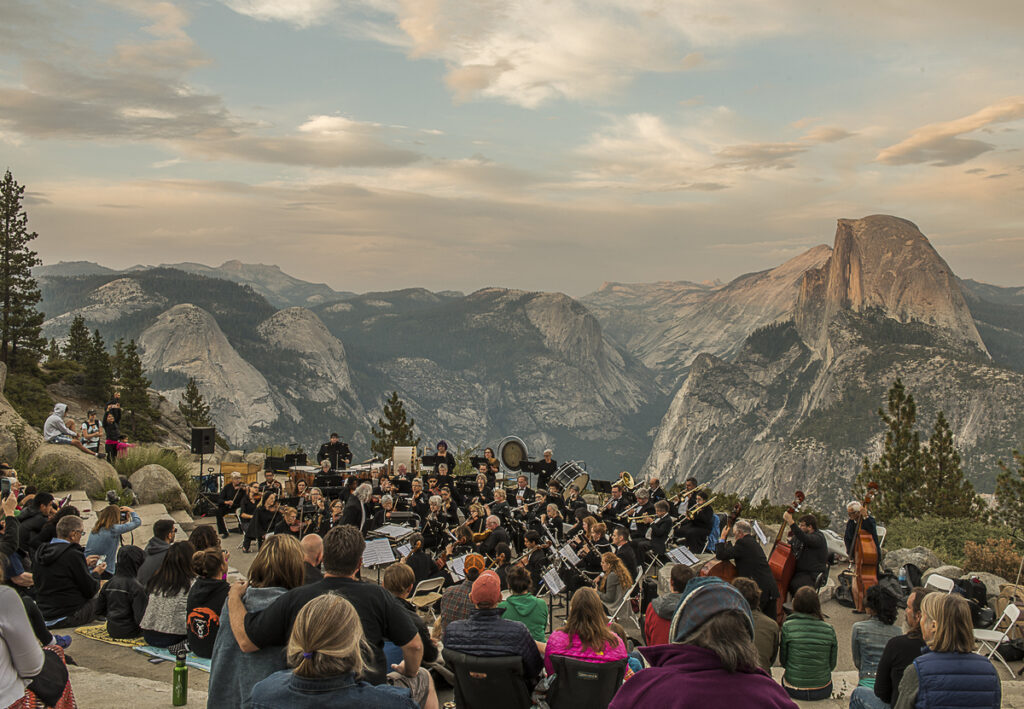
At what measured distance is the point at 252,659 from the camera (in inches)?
162

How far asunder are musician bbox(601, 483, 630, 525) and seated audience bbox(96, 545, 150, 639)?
27.5ft

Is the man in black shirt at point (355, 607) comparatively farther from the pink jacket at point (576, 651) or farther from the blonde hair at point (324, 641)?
the pink jacket at point (576, 651)

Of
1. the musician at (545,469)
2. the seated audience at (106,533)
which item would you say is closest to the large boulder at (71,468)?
the seated audience at (106,533)

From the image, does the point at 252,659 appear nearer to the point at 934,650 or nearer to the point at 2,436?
the point at 934,650

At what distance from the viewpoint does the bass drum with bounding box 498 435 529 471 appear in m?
19.8

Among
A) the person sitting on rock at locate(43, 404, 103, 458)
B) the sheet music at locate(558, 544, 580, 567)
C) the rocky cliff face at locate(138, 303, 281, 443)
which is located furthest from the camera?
the rocky cliff face at locate(138, 303, 281, 443)

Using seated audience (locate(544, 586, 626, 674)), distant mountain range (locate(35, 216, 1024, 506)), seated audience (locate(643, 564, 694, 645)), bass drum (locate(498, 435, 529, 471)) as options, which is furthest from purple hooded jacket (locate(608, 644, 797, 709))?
distant mountain range (locate(35, 216, 1024, 506))

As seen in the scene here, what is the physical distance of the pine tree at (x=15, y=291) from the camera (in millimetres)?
28188

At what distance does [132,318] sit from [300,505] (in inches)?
5527

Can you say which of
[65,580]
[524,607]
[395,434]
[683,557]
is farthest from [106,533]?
[395,434]

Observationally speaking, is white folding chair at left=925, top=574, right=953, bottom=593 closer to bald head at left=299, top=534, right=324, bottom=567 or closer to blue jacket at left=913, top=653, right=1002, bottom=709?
blue jacket at left=913, top=653, right=1002, bottom=709

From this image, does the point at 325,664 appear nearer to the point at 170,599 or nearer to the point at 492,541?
the point at 170,599

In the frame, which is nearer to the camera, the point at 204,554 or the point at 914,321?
the point at 204,554

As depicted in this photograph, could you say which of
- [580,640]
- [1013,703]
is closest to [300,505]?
[580,640]
